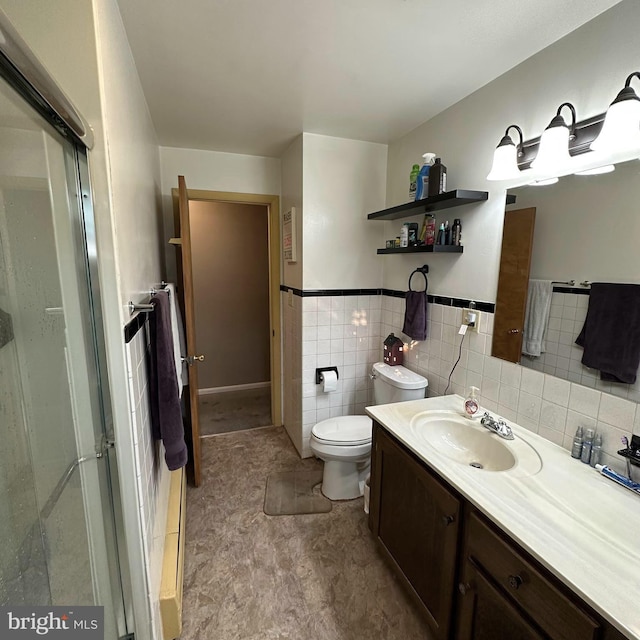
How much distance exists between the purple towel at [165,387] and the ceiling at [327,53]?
105 cm

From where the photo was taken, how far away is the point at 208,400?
11.9 ft

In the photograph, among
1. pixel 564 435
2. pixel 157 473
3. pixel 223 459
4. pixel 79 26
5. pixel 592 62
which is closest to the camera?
pixel 79 26

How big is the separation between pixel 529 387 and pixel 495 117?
1.25m

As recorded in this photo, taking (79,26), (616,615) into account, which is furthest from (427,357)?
(79,26)

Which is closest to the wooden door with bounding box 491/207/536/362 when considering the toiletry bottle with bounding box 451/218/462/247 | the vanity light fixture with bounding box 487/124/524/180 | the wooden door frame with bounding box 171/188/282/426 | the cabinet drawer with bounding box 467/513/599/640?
the vanity light fixture with bounding box 487/124/524/180

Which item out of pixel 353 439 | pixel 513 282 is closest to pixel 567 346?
pixel 513 282

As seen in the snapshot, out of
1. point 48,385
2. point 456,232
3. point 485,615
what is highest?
point 456,232

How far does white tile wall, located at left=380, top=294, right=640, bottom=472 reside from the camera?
113 cm

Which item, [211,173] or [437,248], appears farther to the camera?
[211,173]

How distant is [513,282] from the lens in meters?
1.48

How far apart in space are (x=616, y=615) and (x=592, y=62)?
1.64m

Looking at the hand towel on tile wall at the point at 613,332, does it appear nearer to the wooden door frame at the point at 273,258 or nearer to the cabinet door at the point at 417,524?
the cabinet door at the point at 417,524

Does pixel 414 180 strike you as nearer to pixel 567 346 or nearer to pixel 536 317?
pixel 536 317

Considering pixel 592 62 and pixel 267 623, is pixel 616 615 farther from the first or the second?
pixel 592 62
